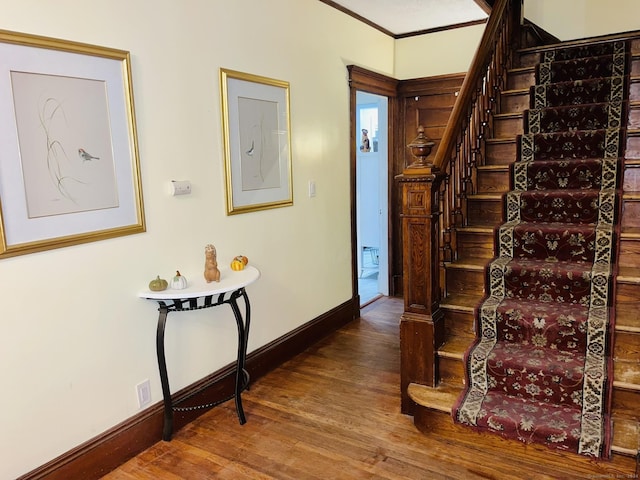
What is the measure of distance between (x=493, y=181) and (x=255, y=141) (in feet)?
5.45

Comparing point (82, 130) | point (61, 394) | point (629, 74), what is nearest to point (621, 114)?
point (629, 74)

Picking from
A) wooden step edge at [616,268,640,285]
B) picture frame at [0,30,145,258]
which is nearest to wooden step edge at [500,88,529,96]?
wooden step edge at [616,268,640,285]

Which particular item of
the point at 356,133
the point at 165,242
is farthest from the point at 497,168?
the point at 165,242

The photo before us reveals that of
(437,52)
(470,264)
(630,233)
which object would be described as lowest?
(470,264)

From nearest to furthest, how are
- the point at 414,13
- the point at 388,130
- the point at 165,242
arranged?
the point at 165,242, the point at 414,13, the point at 388,130

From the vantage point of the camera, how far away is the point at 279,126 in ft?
11.1

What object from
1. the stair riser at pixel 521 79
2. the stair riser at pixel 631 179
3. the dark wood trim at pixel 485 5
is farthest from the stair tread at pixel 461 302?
the dark wood trim at pixel 485 5

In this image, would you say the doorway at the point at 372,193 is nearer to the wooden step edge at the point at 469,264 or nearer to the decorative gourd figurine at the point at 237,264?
the wooden step edge at the point at 469,264

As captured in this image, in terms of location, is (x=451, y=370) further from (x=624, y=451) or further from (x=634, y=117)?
(x=634, y=117)

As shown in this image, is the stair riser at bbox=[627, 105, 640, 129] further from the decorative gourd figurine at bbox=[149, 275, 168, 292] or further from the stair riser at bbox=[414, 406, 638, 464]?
the decorative gourd figurine at bbox=[149, 275, 168, 292]

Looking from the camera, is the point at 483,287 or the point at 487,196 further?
the point at 487,196

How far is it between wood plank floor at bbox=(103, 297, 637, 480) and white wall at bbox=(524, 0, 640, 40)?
4.06 meters

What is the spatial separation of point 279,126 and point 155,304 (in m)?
1.50

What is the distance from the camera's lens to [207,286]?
99.8 inches
